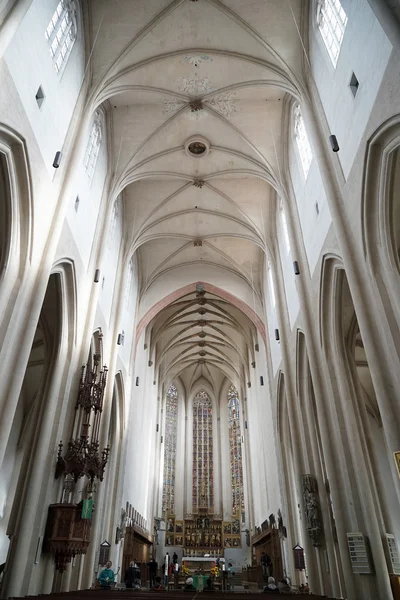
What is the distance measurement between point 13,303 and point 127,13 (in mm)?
10106

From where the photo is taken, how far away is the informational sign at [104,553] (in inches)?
623

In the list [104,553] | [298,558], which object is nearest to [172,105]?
[104,553]

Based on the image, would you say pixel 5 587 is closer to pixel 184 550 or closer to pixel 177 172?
pixel 177 172

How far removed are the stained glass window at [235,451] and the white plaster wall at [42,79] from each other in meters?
29.1

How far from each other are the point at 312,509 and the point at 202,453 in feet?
82.0

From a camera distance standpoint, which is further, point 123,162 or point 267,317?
point 267,317

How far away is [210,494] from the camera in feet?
112

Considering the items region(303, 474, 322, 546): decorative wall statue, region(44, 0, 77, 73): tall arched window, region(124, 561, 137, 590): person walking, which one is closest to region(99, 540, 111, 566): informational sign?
region(124, 561, 137, 590): person walking

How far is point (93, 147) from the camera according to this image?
15117 millimetres

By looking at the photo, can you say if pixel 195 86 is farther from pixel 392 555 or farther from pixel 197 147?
pixel 392 555

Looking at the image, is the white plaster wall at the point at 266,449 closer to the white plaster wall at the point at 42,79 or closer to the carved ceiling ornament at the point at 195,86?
the carved ceiling ornament at the point at 195,86

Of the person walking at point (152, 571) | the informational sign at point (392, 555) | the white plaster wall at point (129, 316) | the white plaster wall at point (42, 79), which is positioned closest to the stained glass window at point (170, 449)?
the person walking at point (152, 571)

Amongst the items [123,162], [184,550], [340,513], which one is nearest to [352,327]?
[340,513]

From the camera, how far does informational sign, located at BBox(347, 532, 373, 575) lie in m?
9.01
